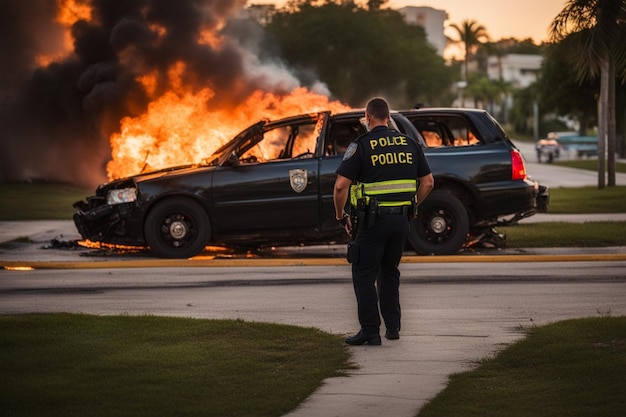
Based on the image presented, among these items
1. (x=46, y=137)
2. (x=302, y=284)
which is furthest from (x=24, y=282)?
(x=46, y=137)

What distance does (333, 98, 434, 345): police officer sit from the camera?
8.47 m

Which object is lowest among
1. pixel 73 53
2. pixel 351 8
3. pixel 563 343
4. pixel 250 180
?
pixel 563 343

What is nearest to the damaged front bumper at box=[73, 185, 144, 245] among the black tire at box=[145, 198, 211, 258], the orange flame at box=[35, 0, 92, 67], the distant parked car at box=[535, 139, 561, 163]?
the black tire at box=[145, 198, 211, 258]

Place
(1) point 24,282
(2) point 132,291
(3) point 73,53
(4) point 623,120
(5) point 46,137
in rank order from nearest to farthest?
(2) point 132,291 → (1) point 24,282 → (3) point 73,53 → (5) point 46,137 → (4) point 623,120

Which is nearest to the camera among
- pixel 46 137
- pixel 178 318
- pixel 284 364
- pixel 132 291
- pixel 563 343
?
pixel 284 364

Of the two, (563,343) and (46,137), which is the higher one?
(46,137)

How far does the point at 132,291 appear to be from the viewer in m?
11.8

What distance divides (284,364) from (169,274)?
5.50 m

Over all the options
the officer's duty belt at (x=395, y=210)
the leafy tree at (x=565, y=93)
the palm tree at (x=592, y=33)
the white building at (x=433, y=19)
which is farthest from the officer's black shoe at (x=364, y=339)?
the white building at (x=433, y=19)

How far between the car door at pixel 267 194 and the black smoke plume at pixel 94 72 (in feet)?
22.1

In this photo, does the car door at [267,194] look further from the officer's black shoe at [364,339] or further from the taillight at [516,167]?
the officer's black shoe at [364,339]

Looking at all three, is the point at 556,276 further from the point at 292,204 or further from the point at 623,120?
the point at 623,120

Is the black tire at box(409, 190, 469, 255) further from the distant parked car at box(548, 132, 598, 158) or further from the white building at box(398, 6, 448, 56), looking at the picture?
the white building at box(398, 6, 448, 56)

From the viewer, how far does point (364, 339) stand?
857 cm
